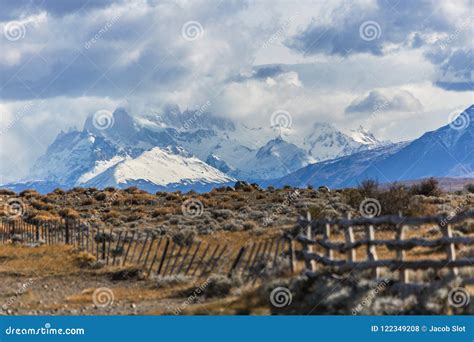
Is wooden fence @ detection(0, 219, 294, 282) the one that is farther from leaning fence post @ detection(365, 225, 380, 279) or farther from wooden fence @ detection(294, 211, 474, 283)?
leaning fence post @ detection(365, 225, 380, 279)

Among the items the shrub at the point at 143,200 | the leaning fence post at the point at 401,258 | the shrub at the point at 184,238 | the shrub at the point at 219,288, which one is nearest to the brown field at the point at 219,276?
the shrub at the point at 219,288

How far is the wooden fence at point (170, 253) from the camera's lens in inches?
960

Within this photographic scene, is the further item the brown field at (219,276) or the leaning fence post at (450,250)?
the leaning fence post at (450,250)

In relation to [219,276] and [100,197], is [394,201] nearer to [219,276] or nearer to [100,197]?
[219,276]

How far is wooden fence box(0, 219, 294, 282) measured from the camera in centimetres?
2439

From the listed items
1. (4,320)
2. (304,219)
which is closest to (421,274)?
(304,219)

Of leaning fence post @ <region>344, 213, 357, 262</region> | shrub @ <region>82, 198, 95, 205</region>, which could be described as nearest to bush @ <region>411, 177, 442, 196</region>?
shrub @ <region>82, 198, 95, 205</region>

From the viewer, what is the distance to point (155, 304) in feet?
74.4

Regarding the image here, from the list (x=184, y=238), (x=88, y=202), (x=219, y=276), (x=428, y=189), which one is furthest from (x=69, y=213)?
(x=219, y=276)

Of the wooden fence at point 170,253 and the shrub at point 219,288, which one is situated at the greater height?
the wooden fence at point 170,253

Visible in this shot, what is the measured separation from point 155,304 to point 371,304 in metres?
7.37

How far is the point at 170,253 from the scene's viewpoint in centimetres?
3341

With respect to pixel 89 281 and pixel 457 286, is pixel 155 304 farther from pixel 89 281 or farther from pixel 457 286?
pixel 457 286

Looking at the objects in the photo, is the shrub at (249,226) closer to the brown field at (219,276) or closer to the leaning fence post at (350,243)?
the brown field at (219,276)
